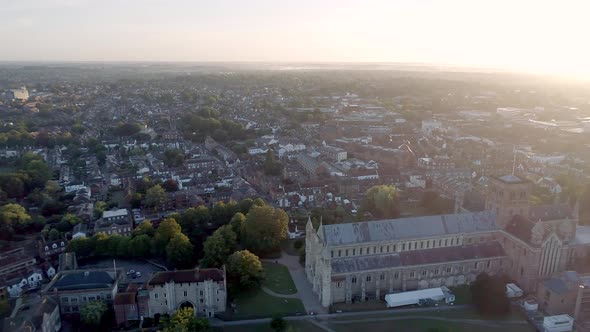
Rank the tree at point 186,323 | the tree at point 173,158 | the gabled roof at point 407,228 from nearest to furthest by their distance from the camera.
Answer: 1. the tree at point 186,323
2. the gabled roof at point 407,228
3. the tree at point 173,158

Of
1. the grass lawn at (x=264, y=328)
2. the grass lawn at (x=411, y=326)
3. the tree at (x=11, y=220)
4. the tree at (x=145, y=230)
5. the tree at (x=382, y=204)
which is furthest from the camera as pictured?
the tree at (x=382, y=204)

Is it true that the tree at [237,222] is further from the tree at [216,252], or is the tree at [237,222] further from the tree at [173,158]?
the tree at [173,158]

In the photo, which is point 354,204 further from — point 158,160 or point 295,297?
point 158,160

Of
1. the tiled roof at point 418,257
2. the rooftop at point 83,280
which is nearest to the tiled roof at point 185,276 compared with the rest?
the rooftop at point 83,280

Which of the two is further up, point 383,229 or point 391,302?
point 383,229

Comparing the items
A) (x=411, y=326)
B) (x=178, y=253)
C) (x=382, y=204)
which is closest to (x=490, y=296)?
(x=411, y=326)

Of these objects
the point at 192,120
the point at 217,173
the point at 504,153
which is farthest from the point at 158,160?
the point at 504,153

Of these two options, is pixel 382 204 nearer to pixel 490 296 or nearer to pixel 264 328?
pixel 490 296
